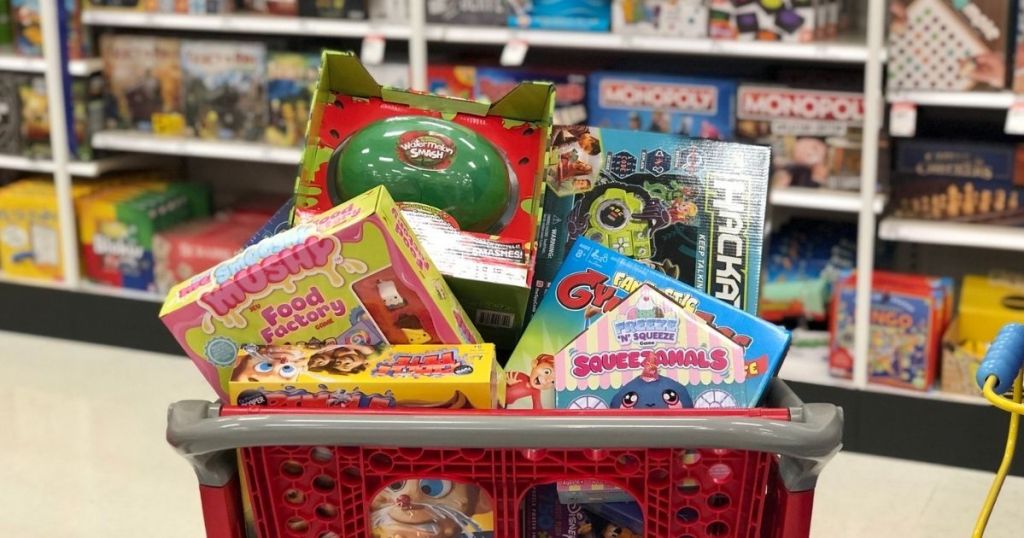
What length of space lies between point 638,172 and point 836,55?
64.1 inches

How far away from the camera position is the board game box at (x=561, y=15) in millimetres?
3346

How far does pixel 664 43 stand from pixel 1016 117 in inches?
34.7

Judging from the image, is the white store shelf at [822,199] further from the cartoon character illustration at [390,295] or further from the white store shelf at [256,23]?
the cartoon character illustration at [390,295]

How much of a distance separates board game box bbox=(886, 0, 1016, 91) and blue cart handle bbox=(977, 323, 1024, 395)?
5.37 ft

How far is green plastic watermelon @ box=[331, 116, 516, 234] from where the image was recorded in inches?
63.0

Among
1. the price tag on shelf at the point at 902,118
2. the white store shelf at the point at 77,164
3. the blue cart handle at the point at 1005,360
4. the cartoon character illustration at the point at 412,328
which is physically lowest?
the white store shelf at the point at 77,164

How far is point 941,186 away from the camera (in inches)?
122

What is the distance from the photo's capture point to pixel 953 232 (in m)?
3.08

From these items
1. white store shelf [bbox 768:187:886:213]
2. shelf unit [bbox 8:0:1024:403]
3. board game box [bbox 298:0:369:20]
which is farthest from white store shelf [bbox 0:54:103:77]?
white store shelf [bbox 768:187:886:213]

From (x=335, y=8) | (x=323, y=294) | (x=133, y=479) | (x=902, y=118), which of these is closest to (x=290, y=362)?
(x=323, y=294)

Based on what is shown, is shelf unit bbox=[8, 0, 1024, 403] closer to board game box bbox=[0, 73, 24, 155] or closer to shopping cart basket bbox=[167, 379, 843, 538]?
board game box bbox=[0, 73, 24, 155]

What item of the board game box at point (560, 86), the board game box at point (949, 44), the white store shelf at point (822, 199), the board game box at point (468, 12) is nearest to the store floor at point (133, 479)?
the white store shelf at point (822, 199)

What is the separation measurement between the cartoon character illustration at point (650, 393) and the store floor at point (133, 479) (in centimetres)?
158

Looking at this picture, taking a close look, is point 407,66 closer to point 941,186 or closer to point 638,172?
point 941,186
